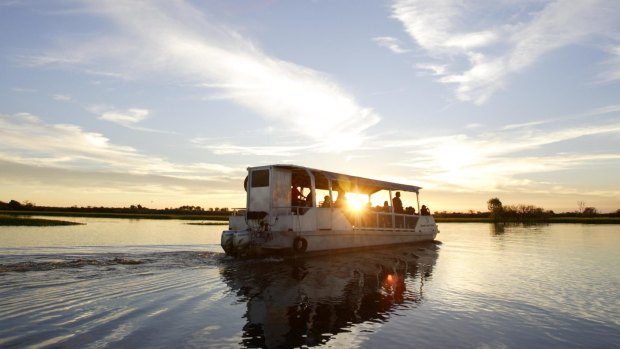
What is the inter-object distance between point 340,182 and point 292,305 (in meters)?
15.3

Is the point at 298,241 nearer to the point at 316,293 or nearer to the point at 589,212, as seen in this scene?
the point at 316,293

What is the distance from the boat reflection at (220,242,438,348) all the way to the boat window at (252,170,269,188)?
396 centimetres

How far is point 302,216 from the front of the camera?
67.8ft

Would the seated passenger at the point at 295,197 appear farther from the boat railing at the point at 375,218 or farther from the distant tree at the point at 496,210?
the distant tree at the point at 496,210

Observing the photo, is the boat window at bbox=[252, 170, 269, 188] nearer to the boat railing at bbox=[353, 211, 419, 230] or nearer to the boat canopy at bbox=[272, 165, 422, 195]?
the boat canopy at bbox=[272, 165, 422, 195]

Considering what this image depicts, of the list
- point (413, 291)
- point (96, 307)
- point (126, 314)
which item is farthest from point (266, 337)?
point (413, 291)

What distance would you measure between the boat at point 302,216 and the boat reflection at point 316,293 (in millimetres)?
946

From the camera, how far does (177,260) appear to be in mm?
18188

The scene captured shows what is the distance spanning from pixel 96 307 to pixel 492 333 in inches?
333

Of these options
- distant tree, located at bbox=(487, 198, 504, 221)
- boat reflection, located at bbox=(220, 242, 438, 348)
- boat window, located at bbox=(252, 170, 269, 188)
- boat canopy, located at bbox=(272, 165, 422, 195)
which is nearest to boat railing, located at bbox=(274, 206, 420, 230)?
boat window, located at bbox=(252, 170, 269, 188)

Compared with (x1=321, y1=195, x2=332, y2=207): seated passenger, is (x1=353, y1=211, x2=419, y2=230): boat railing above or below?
below

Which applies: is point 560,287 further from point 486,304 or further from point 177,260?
point 177,260

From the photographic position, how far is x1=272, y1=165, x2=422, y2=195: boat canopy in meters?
22.1

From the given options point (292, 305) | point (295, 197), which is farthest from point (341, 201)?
point (292, 305)
